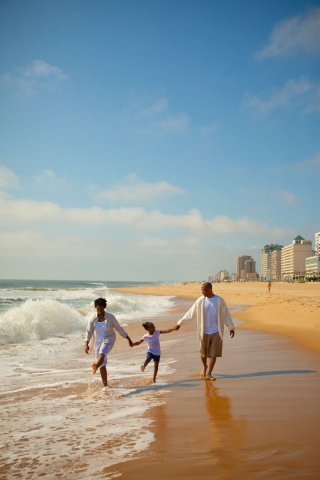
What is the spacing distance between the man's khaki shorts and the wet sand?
1.42 ft

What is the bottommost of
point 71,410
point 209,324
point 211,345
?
point 71,410

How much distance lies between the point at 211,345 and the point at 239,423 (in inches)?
92.5

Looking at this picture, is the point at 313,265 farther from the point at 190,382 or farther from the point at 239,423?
the point at 239,423

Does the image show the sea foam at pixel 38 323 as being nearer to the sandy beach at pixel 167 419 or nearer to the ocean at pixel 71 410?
the ocean at pixel 71 410

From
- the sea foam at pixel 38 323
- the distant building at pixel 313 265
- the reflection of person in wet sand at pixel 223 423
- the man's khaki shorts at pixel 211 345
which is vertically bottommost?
the sea foam at pixel 38 323

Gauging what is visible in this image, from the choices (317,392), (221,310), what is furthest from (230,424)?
(221,310)

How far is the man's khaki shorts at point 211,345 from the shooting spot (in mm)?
6500

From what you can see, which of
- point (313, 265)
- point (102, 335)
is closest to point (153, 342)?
point (102, 335)

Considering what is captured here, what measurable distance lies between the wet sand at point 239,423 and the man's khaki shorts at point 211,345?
432 mm

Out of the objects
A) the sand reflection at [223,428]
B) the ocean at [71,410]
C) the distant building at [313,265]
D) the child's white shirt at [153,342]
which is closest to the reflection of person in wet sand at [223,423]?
the sand reflection at [223,428]

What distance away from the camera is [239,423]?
165 inches

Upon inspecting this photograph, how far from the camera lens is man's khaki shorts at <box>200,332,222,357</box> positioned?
6500 mm

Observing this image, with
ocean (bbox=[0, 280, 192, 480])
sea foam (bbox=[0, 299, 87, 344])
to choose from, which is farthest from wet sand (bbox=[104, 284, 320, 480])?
sea foam (bbox=[0, 299, 87, 344])

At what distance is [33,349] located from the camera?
10.7 meters
